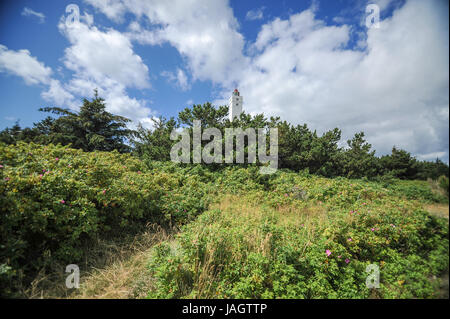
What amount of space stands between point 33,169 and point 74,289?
2.29 m

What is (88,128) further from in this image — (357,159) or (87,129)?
(357,159)

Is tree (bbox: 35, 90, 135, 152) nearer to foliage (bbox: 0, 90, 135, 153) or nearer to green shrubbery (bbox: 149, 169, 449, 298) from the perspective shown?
foliage (bbox: 0, 90, 135, 153)

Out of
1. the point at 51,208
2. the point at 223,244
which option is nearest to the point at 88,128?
the point at 51,208

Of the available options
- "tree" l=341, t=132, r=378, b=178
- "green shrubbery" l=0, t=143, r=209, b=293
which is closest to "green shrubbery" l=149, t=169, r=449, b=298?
"green shrubbery" l=0, t=143, r=209, b=293

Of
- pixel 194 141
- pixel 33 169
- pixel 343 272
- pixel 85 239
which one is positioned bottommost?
pixel 343 272

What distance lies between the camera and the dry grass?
2205 millimetres

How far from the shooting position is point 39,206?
8.28 ft

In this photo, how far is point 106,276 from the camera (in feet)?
8.28

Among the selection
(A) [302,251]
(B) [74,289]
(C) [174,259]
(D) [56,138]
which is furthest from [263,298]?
(D) [56,138]

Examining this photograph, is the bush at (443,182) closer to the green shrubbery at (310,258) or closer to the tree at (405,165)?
the green shrubbery at (310,258)

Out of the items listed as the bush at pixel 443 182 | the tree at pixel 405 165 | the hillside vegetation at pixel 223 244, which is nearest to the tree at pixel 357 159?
the hillside vegetation at pixel 223 244

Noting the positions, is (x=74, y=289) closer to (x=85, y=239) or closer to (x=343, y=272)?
(x=85, y=239)
